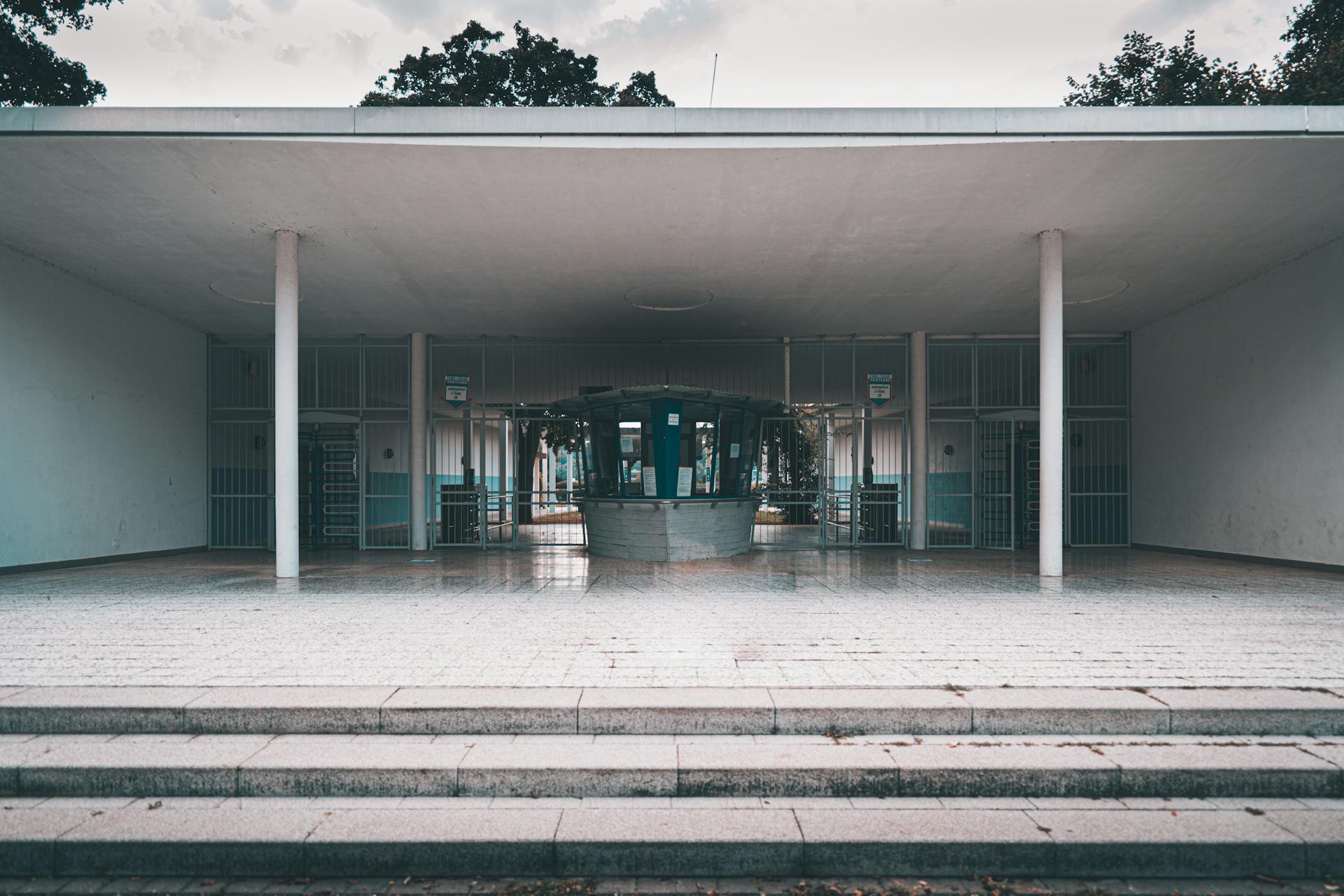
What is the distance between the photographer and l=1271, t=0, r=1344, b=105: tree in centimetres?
1579

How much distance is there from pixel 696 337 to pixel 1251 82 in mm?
15526

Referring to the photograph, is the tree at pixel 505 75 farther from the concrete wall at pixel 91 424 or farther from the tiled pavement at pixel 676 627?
the tiled pavement at pixel 676 627

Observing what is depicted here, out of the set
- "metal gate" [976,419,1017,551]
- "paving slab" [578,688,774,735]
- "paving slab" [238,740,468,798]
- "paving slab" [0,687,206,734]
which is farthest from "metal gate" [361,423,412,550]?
"paving slab" [578,688,774,735]

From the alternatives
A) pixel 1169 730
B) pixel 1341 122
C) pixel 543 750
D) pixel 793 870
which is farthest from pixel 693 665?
pixel 1341 122

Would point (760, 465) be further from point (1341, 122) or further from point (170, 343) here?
point (170, 343)

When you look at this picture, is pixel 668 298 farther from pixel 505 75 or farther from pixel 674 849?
pixel 505 75

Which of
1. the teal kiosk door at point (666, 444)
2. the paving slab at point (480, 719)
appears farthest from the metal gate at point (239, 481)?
the paving slab at point (480, 719)

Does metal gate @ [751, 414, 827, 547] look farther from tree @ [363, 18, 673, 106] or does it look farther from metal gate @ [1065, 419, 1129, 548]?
tree @ [363, 18, 673, 106]

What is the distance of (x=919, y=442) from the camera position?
1608 cm

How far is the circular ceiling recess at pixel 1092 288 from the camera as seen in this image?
12.4 metres

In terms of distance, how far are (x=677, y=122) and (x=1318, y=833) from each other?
7183 millimetres

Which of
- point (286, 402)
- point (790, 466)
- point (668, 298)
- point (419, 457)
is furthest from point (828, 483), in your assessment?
point (286, 402)

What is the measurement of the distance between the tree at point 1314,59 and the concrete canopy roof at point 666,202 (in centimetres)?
653

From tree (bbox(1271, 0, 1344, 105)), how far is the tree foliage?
17 mm
